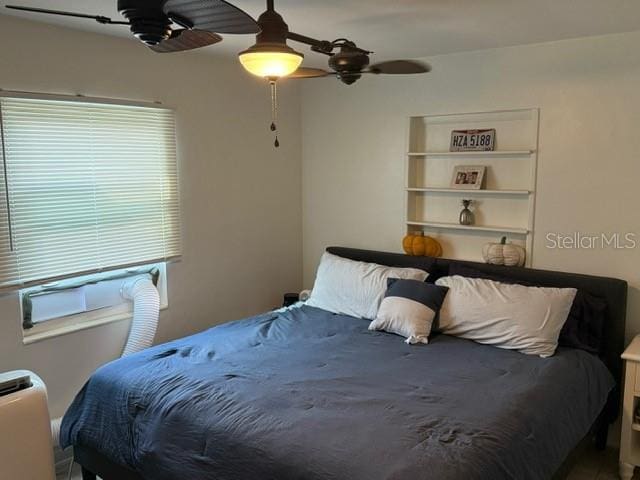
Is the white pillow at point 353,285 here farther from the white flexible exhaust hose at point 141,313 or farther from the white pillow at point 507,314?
the white flexible exhaust hose at point 141,313

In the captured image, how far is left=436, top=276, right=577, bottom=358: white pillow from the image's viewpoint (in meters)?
2.96

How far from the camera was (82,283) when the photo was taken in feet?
10.9

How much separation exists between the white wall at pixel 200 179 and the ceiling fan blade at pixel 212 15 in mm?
1631

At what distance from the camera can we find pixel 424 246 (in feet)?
12.8

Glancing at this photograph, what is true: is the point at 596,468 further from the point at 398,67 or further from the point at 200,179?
the point at 200,179

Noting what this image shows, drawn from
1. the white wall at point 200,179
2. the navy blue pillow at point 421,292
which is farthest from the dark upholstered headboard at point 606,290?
the white wall at point 200,179

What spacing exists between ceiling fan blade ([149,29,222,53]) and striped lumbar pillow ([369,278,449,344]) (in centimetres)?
189

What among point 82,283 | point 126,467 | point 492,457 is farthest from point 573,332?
point 82,283

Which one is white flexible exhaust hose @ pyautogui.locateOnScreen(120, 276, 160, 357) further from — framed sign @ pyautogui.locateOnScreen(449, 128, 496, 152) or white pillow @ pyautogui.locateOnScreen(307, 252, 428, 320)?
framed sign @ pyautogui.locateOnScreen(449, 128, 496, 152)

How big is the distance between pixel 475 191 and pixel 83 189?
2426 mm

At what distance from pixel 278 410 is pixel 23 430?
1.17m

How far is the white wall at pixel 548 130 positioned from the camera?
3.13 metres

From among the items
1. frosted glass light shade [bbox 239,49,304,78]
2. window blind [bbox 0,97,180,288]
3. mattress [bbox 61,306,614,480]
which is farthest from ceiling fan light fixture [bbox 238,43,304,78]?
window blind [bbox 0,97,180,288]

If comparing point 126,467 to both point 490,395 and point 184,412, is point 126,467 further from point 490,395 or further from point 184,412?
point 490,395
